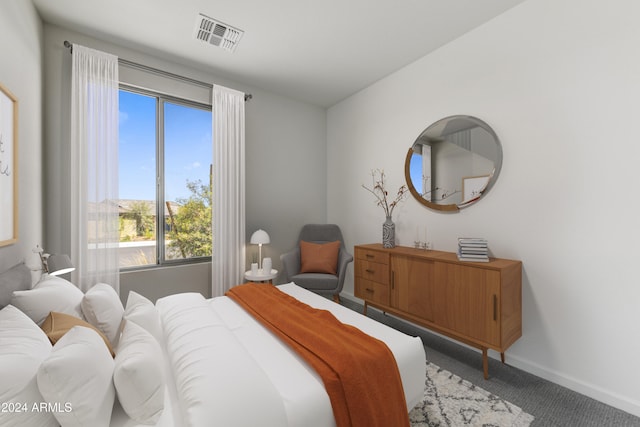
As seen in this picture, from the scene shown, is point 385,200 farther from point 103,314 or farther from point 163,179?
point 103,314

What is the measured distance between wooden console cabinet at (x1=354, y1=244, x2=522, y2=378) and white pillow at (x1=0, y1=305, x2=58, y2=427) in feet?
7.69

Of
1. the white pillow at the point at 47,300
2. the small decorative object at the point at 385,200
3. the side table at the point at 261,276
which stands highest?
the small decorative object at the point at 385,200

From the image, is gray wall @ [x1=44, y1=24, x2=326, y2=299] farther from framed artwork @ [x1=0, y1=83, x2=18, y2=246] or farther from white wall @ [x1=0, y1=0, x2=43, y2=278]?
framed artwork @ [x1=0, y1=83, x2=18, y2=246]

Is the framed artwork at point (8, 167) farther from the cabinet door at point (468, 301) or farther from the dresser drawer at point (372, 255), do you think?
the cabinet door at point (468, 301)

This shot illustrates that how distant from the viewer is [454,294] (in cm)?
217

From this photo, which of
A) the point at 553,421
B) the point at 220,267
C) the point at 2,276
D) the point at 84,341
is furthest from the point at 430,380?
the point at 2,276

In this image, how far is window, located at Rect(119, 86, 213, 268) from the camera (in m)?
2.86

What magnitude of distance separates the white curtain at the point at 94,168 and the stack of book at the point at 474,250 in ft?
10.5

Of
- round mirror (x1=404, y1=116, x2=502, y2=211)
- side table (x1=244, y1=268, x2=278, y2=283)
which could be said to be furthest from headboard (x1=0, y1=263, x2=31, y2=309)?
round mirror (x1=404, y1=116, x2=502, y2=211)

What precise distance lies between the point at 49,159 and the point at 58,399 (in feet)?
8.23

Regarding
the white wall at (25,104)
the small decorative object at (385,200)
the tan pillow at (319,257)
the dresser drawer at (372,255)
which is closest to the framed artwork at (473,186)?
the small decorative object at (385,200)

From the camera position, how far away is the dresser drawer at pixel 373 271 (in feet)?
8.99

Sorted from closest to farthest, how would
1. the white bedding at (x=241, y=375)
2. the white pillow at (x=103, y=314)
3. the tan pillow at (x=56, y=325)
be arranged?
the white bedding at (x=241, y=375) < the tan pillow at (x=56, y=325) < the white pillow at (x=103, y=314)

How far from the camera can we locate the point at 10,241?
1.58 m
